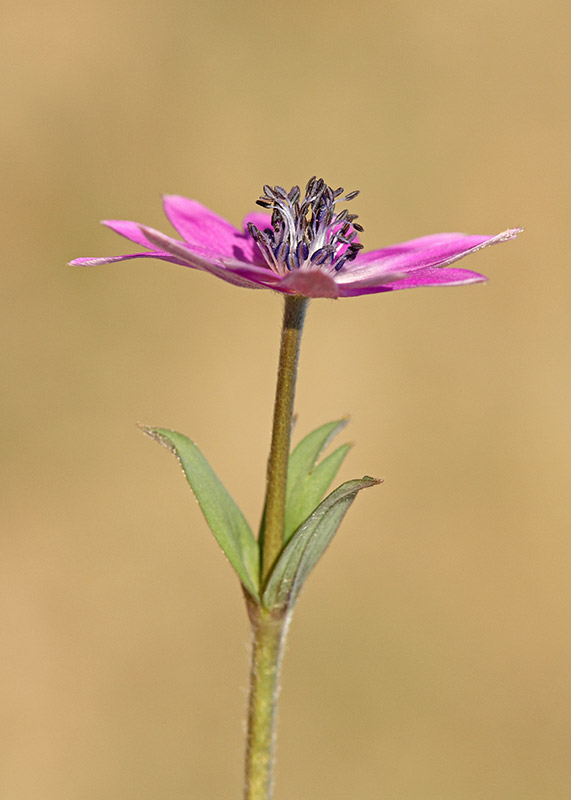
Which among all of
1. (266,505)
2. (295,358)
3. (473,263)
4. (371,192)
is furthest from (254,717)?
(371,192)

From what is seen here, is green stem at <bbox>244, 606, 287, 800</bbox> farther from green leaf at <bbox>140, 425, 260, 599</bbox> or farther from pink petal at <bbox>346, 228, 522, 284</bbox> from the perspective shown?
pink petal at <bbox>346, 228, 522, 284</bbox>

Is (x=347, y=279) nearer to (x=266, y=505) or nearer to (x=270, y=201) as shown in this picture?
(x=270, y=201)

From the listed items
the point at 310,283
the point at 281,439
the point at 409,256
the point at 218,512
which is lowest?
the point at 218,512

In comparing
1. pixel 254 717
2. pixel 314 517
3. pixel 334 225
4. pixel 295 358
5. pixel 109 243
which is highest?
pixel 109 243

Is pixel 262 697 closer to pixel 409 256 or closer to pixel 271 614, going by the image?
pixel 271 614

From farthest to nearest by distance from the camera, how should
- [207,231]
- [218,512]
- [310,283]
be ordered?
[207,231] < [218,512] < [310,283]

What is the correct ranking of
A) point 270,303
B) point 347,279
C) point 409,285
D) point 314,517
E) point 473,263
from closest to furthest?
1. point 314,517
2. point 409,285
3. point 347,279
4. point 473,263
5. point 270,303

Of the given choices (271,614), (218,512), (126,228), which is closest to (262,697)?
(271,614)

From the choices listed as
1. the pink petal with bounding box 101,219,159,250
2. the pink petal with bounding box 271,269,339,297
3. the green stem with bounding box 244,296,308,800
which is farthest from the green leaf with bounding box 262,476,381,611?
the pink petal with bounding box 101,219,159,250
